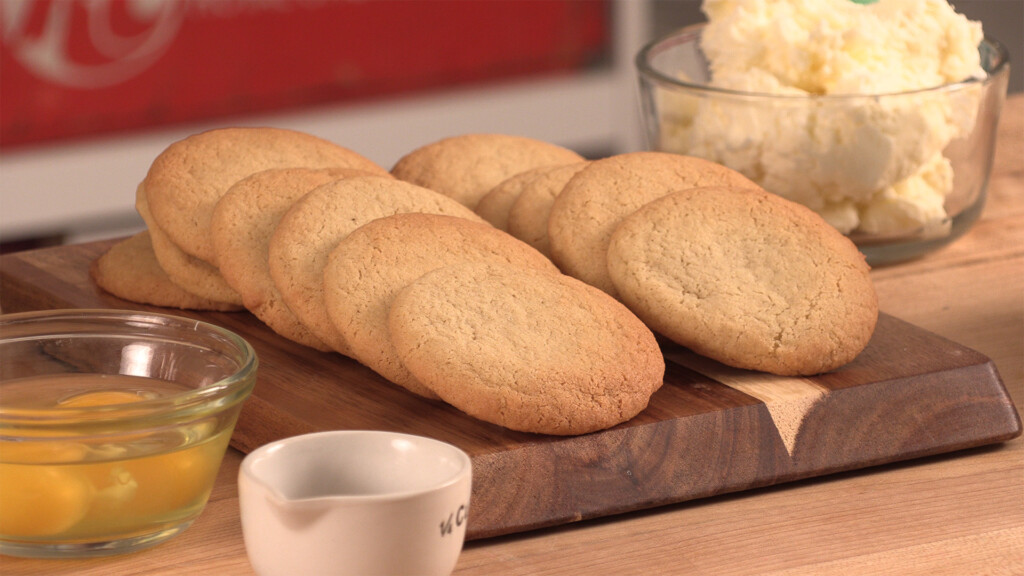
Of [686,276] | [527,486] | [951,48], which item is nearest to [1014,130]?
[951,48]

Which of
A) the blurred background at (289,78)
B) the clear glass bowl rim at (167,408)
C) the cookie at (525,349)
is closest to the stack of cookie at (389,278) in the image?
the cookie at (525,349)

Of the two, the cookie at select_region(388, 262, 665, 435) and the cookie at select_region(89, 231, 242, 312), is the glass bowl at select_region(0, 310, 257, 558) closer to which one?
the cookie at select_region(388, 262, 665, 435)

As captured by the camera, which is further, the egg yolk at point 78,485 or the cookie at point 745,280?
the cookie at point 745,280

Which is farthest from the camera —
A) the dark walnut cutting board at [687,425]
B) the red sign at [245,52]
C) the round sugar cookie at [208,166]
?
the red sign at [245,52]

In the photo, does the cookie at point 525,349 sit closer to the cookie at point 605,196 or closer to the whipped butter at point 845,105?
the cookie at point 605,196

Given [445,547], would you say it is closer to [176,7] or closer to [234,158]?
[234,158]

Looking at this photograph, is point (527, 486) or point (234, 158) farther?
point (234, 158)

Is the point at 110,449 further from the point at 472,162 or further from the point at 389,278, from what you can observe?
the point at 472,162

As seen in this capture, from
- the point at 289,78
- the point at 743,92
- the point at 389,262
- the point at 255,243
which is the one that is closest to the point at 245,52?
the point at 289,78
